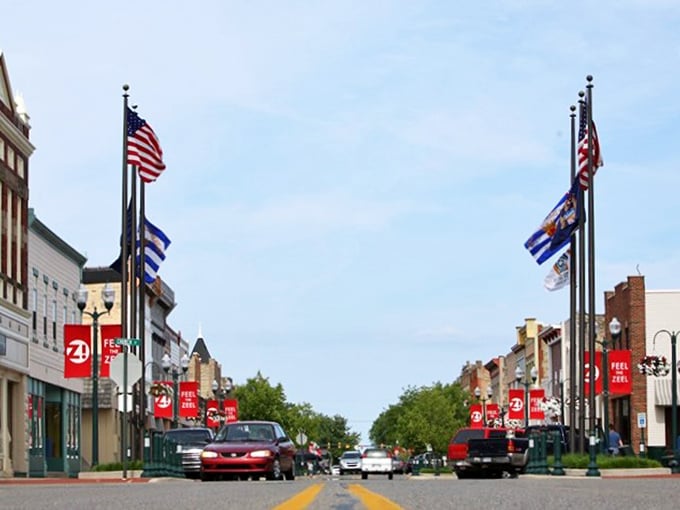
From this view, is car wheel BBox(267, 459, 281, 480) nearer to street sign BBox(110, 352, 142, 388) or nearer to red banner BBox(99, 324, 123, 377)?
street sign BBox(110, 352, 142, 388)

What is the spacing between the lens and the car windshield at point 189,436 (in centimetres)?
4347

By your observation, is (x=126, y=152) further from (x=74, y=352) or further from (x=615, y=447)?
(x=615, y=447)

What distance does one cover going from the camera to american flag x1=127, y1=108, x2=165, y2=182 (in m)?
42.9

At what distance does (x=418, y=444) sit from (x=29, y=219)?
84.2 metres

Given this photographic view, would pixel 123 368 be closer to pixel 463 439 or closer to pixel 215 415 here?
pixel 463 439

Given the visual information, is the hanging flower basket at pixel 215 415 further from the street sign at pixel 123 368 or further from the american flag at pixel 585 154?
the street sign at pixel 123 368

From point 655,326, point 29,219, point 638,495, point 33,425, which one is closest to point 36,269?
point 29,219

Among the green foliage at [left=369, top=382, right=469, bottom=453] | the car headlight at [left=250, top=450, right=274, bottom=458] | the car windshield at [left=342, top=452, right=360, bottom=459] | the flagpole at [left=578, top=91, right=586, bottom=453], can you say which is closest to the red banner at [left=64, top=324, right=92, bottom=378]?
the car headlight at [left=250, top=450, right=274, bottom=458]

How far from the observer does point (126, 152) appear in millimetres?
42500

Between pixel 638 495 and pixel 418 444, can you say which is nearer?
pixel 638 495

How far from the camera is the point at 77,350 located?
145ft

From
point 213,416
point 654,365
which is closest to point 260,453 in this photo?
point 654,365

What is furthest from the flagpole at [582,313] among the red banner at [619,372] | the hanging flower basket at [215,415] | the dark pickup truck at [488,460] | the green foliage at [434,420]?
the green foliage at [434,420]

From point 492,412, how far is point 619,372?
4290 centimetres
